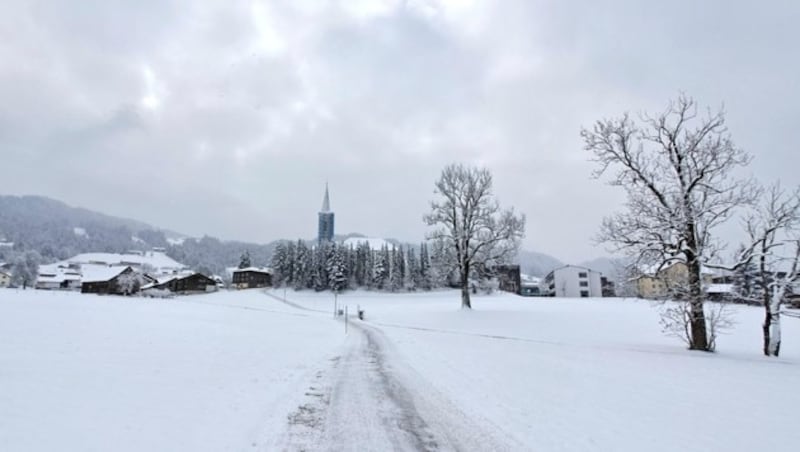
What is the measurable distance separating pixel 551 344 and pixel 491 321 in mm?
12797

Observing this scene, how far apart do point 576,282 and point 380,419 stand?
375ft

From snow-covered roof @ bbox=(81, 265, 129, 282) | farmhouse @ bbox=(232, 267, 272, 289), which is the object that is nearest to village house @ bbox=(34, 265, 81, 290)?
snow-covered roof @ bbox=(81, 265, 129, 282)

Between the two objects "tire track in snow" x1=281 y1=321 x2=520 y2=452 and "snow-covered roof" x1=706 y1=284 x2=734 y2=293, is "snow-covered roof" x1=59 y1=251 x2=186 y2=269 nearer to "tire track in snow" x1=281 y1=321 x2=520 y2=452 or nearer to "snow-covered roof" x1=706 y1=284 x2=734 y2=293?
"snow-covered roof" x1=706 y1=284 x2=734 y2=293

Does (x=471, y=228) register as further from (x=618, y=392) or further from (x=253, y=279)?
(x=253, y=279)

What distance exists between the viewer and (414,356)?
17578mm

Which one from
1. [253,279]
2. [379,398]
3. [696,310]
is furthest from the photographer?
[253,279]

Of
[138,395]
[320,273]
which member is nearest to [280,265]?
[320,273]

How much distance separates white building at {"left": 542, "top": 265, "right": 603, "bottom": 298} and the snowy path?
108161 millimetres

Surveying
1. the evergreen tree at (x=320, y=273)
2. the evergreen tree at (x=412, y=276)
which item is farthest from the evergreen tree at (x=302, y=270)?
the evergreen tree at (x=412, y=276)

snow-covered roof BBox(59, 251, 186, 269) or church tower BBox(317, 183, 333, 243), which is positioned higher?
church tower BBox(317, 183, 333, 243)

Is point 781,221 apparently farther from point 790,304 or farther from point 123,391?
point 123,391

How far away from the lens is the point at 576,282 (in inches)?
4409

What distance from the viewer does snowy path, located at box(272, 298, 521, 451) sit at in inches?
267

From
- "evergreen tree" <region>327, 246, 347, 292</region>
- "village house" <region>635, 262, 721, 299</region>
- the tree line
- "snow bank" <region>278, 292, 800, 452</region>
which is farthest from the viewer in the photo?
the tree line
